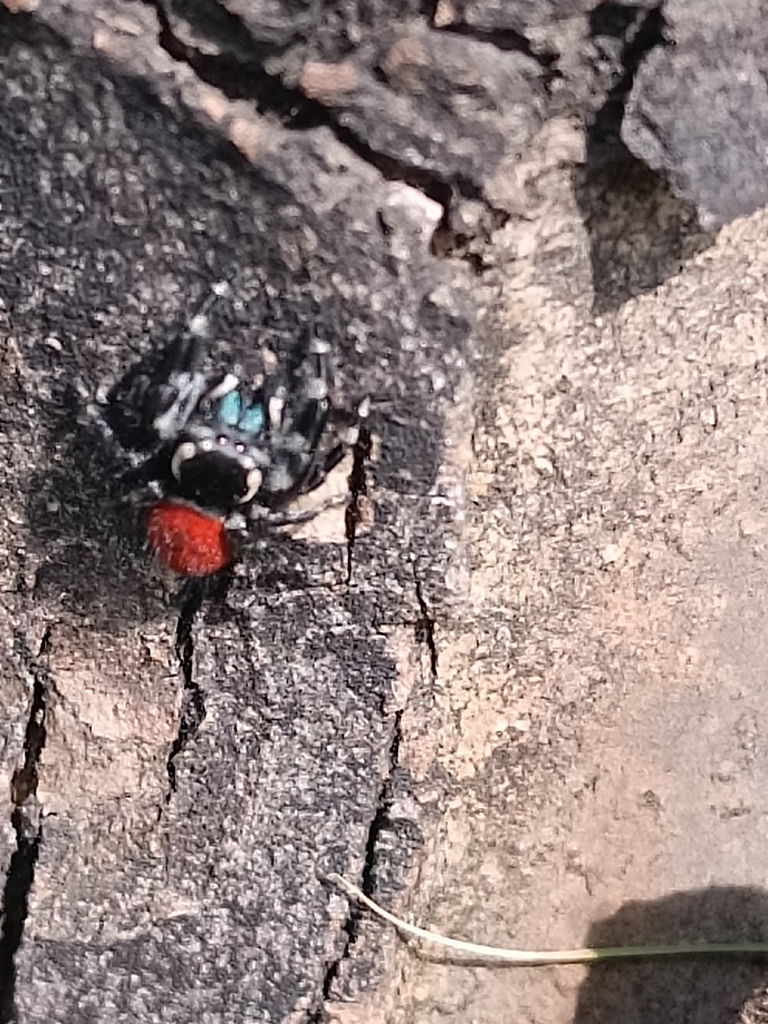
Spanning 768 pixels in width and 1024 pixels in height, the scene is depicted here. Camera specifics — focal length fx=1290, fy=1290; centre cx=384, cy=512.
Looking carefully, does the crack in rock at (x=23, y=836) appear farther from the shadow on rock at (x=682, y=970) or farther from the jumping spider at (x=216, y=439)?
the shadow on rock at (x=682, y=970)

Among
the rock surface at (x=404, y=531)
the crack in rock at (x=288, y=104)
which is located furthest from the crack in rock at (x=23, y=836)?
the crack in rock at (x=288, y=104)

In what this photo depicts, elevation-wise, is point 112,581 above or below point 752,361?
below

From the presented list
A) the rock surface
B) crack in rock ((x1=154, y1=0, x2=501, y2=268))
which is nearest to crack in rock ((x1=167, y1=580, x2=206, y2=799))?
the rock surface

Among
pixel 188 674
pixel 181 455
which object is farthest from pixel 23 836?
pixel 181 455

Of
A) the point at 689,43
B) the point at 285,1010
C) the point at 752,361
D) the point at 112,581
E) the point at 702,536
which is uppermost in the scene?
the point at 689,43

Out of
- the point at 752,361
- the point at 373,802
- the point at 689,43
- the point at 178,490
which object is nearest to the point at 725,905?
the point at 373,802

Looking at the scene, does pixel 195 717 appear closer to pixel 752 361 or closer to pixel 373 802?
pixel 373 802
